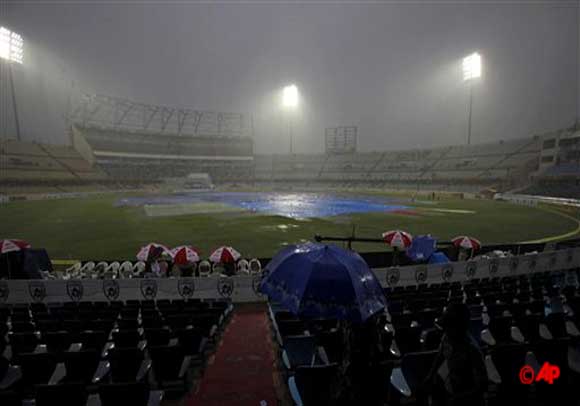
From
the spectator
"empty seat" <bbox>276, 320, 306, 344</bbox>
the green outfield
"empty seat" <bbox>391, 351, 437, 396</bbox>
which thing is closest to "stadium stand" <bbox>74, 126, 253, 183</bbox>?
the green outfield

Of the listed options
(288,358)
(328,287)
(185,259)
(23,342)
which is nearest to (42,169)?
(185,259)

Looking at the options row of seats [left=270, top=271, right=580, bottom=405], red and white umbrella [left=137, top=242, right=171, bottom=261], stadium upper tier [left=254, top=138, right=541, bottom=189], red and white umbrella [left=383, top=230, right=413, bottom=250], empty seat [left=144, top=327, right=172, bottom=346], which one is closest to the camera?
row of seats [left=270, top=271, right=580, bottom=405]

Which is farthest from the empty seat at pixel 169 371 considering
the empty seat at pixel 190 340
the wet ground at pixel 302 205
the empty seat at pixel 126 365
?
the wet ground at pixel 302 205

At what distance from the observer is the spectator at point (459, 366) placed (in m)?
2.97

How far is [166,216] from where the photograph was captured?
35.4 m

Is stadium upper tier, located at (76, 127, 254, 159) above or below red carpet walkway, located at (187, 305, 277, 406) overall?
above

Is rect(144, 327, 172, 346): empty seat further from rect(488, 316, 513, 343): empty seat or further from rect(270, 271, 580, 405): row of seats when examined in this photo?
rect(488, 316, 513, 343): empty seat

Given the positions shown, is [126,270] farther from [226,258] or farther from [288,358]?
[288,358]

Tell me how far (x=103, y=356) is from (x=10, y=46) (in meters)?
103

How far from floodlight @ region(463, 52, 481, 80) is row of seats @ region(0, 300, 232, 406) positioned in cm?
9797

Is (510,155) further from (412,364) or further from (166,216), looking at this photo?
(412,364)

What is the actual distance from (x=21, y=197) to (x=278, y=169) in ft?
273

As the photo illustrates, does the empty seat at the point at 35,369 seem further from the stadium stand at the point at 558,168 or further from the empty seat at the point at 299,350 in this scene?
the stadium stand at the point at 558,168

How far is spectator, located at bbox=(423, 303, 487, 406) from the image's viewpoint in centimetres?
297
